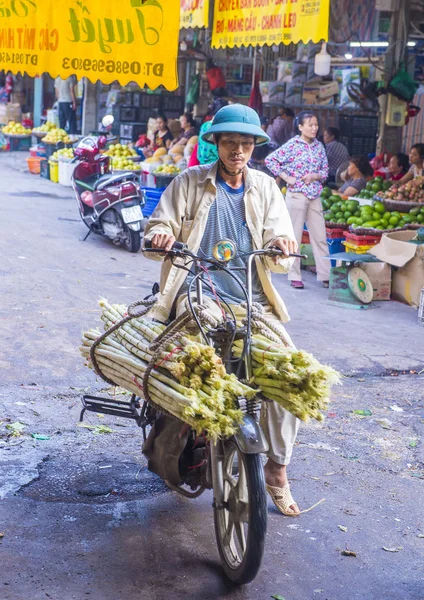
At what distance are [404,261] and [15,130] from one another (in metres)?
17.8

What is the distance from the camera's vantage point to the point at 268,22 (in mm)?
9797

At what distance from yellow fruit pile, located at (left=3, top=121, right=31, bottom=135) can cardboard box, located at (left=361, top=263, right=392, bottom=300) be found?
57.0 ft

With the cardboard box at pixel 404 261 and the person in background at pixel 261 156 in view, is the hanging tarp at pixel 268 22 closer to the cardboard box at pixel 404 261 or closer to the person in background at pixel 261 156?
the cardboard box at pixel 404 261

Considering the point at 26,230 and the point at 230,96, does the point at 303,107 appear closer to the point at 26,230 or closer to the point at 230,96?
the point at 230,96

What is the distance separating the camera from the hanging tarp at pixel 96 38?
24.6 feet

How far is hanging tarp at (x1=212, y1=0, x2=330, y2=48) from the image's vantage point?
28.5ft

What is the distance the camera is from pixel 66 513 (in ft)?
14.7

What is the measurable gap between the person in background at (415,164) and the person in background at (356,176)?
2.21 ft

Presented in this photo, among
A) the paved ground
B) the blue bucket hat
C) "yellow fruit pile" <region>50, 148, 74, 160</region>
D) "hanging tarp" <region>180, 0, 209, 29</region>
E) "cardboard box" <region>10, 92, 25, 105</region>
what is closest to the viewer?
the paved ground

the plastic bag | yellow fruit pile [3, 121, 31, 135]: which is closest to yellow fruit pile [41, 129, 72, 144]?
yellow fruit pile [3, 121, 31, 135]

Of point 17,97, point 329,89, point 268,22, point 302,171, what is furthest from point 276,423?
point 17,97

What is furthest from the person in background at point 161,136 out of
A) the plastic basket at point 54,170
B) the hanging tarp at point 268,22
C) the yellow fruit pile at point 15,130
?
the yellow fruit pile at point 15,130

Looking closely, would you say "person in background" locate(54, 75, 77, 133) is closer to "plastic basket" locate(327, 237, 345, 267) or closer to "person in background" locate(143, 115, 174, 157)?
"person in background" locate(143, 115, 174, 157)

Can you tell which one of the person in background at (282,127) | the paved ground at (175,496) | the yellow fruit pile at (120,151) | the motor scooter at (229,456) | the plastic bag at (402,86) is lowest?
the paved ground at (175,496)
